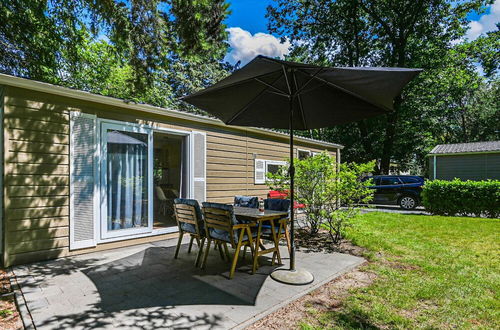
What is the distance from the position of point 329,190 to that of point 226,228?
2.48 m

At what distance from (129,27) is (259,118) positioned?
9.39 ft

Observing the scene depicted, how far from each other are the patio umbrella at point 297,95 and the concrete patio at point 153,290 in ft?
1.52

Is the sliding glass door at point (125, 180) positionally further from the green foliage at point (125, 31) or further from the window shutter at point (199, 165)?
the window shutter at point (199, 165)

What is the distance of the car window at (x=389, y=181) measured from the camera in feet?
35.8

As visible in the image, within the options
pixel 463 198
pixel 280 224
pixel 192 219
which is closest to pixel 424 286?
pixel 280 224

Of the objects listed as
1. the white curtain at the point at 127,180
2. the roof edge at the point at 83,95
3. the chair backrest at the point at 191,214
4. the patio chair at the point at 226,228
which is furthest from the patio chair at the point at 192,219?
the roof edge at the point at 83,95

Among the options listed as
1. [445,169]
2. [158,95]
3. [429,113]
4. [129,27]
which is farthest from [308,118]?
[429,113]

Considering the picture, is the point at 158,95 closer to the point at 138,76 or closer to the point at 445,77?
the point at 138,76

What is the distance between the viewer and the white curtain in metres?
4.44

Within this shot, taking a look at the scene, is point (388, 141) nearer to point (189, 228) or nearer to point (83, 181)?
point (189, 228)

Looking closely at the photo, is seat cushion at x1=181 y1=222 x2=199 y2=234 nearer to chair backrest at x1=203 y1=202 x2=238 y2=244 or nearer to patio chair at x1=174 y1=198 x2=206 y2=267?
patio chair at x1=174 y1=198 x2=206 y2=267

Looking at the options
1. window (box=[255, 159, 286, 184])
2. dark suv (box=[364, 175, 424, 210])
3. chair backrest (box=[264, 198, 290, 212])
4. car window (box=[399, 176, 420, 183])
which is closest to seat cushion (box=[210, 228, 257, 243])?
chair backrest (box=[264, 198, 290, 212])

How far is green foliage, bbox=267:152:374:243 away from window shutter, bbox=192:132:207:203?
164 cm

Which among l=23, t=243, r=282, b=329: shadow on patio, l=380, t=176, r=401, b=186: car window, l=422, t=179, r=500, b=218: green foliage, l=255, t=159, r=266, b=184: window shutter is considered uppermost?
l=255, t=159, r=266, b=184: window shutter
